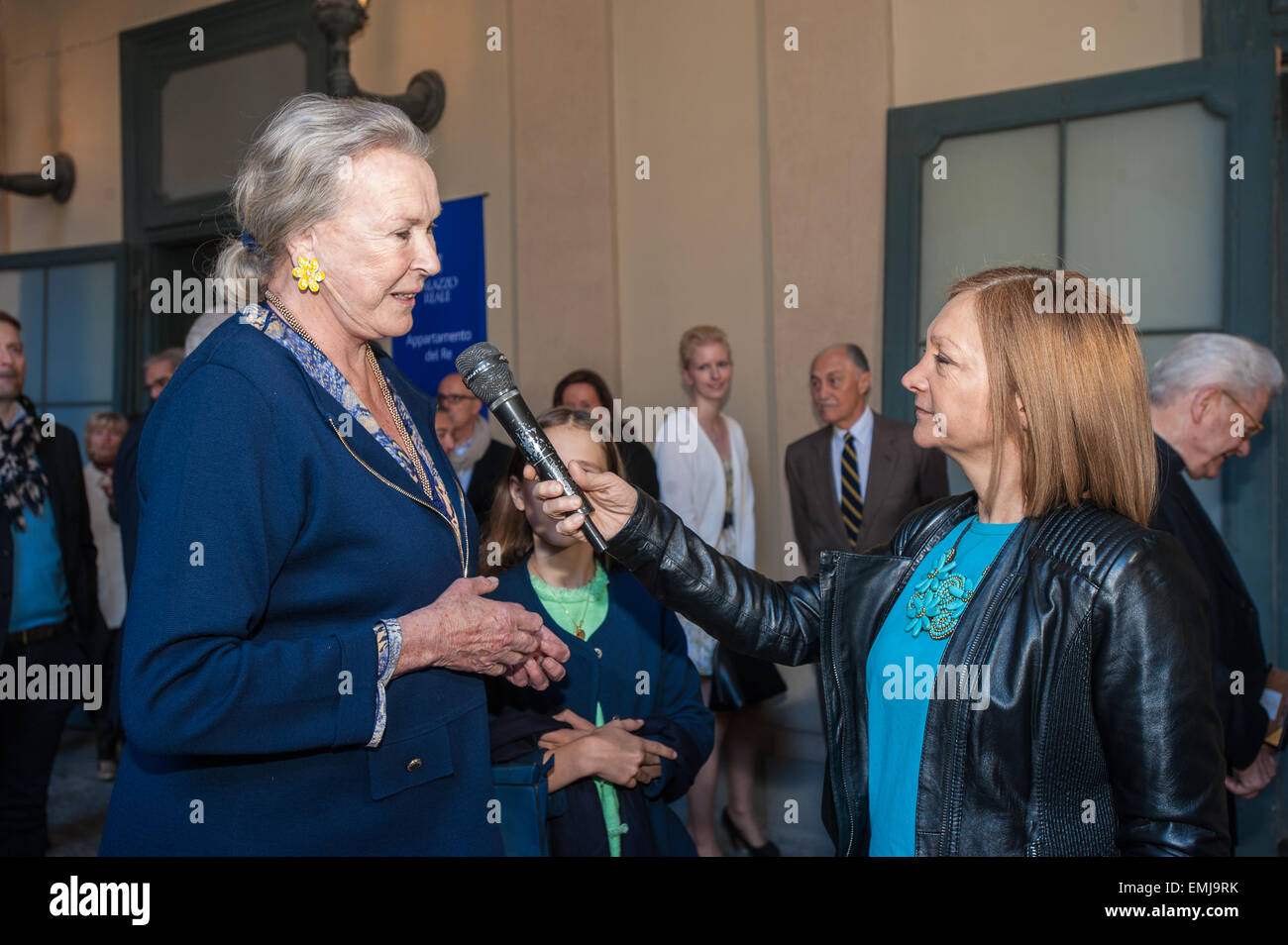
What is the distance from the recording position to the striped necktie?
450 cm

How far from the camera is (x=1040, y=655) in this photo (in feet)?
4.73

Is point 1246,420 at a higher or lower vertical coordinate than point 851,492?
higher

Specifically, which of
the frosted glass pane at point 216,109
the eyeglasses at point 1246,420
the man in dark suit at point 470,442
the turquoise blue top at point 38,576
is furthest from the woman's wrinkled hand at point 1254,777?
the frosted glass pane at point 216,109

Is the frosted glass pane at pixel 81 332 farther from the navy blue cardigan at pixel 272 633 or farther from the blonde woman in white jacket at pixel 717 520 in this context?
the navy blue cardigan at pixel 272 633

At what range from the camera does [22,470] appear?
394cm

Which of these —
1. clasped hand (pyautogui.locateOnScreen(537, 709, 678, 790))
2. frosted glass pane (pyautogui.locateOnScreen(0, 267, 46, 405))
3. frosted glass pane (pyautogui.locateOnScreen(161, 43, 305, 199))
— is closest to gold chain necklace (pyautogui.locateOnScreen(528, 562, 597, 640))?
clasped hand (pyautogui.locateOnScreen(537, 709, 678, 790))

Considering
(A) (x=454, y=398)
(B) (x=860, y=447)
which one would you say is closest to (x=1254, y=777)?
(B) (x=860, y=447)

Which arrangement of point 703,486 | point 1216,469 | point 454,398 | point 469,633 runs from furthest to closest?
point 454,398, point 703,486, point 1216,469, point 469,633

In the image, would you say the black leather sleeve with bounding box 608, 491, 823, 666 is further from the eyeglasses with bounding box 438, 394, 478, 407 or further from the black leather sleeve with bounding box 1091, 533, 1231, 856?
the eyeglasses with bounding box 438, 394, 478, 407

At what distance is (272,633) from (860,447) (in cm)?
340

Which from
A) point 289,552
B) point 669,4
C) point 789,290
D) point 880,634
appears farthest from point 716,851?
point 669,4

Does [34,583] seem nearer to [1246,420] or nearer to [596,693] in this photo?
[596,693]

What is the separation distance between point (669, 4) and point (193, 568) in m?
4.76
